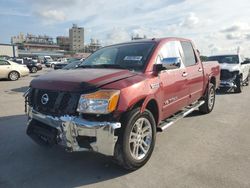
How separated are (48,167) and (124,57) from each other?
2200 millimetres

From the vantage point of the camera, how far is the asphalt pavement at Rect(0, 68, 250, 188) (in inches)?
135

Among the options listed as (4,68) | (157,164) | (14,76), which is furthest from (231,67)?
(4,68)

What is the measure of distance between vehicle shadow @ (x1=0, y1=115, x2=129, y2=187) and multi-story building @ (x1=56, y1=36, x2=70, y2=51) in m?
144

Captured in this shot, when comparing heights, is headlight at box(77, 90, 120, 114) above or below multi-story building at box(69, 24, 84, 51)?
below

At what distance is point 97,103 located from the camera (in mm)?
3320

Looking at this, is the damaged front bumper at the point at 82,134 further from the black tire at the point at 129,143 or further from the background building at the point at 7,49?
the background building at the point at 7,49

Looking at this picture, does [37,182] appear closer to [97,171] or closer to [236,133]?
[97,171]

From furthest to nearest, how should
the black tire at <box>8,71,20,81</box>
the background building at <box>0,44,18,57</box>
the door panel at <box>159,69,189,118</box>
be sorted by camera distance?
the background building at <box>0,44,18,57</box>
the black tire at <box>8,71,20,81</box>
the door panel at <box>159,69,189,118</box>

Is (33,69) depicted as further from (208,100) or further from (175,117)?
(175,117)

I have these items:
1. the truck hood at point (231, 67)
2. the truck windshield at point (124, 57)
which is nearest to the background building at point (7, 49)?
the truck hood at point (231, 67)

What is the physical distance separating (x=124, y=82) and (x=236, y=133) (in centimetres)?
315

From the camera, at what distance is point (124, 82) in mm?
3580

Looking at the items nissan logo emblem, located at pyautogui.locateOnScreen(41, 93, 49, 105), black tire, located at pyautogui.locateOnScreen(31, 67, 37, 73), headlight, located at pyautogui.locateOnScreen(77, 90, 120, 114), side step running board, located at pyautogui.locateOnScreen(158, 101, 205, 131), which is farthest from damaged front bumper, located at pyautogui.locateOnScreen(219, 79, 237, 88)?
black tire, located at pyautogui.locateOnScreen(31, 67, 37, 73)

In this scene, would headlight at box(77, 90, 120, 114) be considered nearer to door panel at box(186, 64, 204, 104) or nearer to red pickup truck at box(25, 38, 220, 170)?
red pickup truck at box(25, 38, 220, 170)
